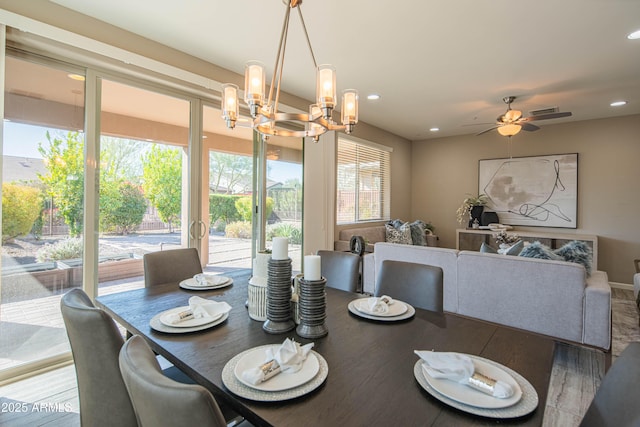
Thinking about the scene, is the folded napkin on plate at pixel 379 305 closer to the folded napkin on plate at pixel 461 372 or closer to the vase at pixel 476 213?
the folded napkin on plate at pixel 461 372

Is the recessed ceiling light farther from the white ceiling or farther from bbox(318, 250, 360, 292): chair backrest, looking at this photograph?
bbox(318, 250, 360, 292): chair backrest

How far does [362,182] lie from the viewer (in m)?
5.54

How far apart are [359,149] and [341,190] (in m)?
0.86

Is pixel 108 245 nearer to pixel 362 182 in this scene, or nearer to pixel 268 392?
pixel 268 392

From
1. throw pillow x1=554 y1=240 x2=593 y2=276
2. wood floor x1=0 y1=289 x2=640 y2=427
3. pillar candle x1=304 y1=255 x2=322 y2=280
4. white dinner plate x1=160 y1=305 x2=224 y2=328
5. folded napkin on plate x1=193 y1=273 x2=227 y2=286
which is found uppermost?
pillar candle x1=304 y1=255 x2=322 y2=280

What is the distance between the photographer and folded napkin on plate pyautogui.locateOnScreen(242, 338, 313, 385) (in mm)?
869

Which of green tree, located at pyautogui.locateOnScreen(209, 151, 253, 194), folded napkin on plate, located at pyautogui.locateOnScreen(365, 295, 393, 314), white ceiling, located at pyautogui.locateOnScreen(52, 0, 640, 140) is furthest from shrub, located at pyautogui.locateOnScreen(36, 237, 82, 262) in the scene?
folded napkin on plate, located at pyautogui.locateOnScreen(365, 295, 393, 314)

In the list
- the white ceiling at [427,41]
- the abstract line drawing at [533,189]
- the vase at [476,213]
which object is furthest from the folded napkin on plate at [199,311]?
the abstract line drawing at [533,189]

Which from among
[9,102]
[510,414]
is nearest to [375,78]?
[9,102]

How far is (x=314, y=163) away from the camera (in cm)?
422

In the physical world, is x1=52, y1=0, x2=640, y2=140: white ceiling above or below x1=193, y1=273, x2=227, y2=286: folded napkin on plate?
above

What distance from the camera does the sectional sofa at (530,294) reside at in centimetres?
227

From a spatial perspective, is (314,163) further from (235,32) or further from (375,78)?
(235,32)

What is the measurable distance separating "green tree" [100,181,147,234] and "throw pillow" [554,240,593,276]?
3692 millimetres
